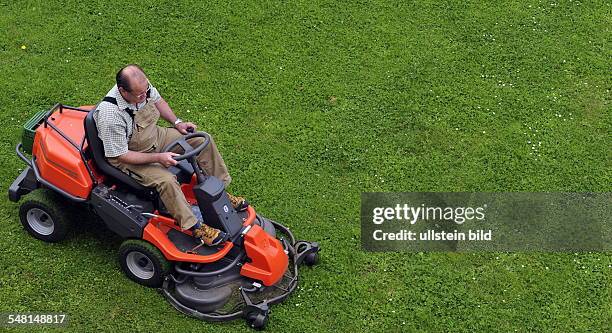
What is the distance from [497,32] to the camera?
9.05 m

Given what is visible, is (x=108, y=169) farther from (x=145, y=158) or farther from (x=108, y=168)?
(x=145, y=158)

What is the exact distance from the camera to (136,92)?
5.61m

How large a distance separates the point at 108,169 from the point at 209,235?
0.93 metres

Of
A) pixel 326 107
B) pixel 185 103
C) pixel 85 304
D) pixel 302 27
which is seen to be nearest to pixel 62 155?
pixel 85 304

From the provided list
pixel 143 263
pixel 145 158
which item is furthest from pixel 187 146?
pixel 143 263

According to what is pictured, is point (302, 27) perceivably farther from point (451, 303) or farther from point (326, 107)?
point (451, 303)

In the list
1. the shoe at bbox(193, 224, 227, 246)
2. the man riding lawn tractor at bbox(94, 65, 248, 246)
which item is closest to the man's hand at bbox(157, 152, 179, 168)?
the man riding lawn tractor at bbox(94, 65, 248, 246)

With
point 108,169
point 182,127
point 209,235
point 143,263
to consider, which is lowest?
point 143,263

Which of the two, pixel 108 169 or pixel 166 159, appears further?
pixel 108 169

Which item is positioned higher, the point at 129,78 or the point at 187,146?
the point at 129,78

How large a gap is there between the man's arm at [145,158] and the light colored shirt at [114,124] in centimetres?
5

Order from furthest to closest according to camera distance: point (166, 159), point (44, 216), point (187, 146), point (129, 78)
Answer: point (44, 216), point (187, 146), point (166, 159), point (129, 78)

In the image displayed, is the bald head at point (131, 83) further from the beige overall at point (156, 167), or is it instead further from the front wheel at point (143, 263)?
the front wheel at point (143, 263)

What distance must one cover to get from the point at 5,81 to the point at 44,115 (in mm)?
1916
